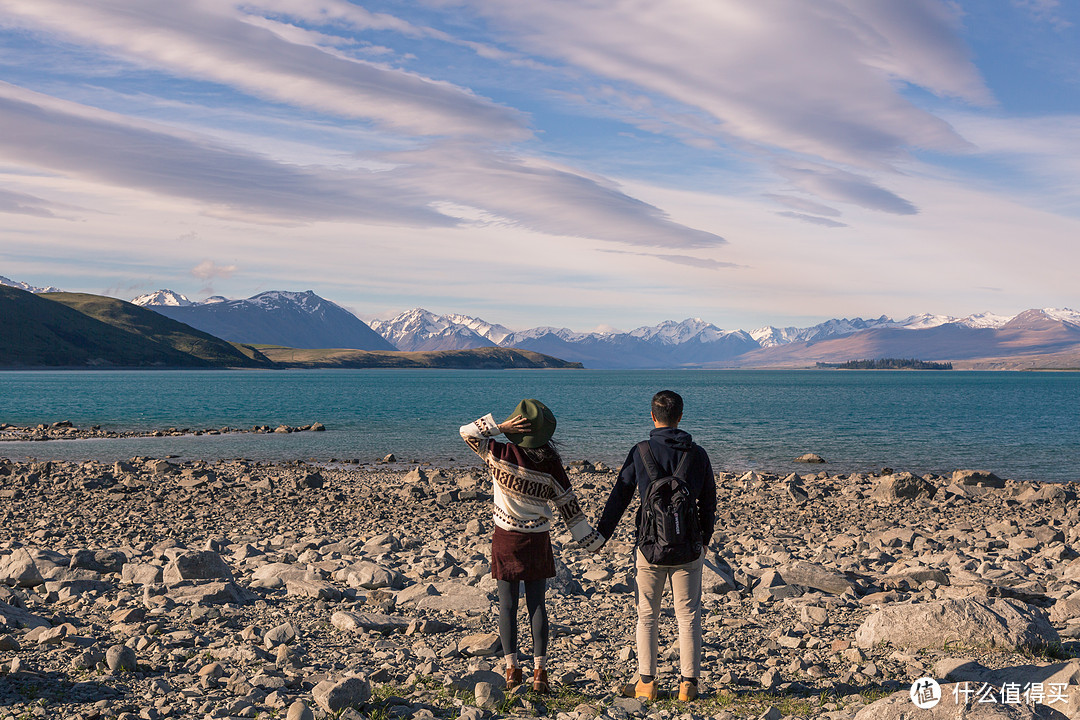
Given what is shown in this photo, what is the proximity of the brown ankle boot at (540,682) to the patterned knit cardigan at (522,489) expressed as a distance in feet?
4.29

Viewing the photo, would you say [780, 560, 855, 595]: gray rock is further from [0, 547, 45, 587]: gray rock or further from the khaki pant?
[0, 547, 45, 587]: gray rock

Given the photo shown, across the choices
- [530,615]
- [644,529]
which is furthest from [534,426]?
[530,615]

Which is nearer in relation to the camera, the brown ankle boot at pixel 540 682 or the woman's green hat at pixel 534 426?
the woman's green hat at pixel 534 426

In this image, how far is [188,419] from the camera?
64.6 meters

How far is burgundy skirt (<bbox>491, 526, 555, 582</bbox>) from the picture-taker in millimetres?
7352

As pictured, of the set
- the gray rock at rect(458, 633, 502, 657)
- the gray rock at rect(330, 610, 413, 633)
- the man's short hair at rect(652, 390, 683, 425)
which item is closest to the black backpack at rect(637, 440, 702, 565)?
the man's short hair at rect(652, 390, 683, 425)

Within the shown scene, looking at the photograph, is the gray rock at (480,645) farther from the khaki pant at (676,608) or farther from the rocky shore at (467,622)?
the khaki pant at (676,608)

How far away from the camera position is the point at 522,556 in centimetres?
735

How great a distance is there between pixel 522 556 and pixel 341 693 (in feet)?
6.62

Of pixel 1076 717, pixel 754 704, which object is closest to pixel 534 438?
pixel 754 704

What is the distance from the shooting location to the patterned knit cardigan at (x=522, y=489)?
727cm

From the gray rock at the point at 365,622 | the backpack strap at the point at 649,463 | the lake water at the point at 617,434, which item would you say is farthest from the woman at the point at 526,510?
the lake water at the point at 617,434

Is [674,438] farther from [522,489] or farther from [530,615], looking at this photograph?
[530,615]

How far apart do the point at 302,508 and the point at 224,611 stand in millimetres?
13171
